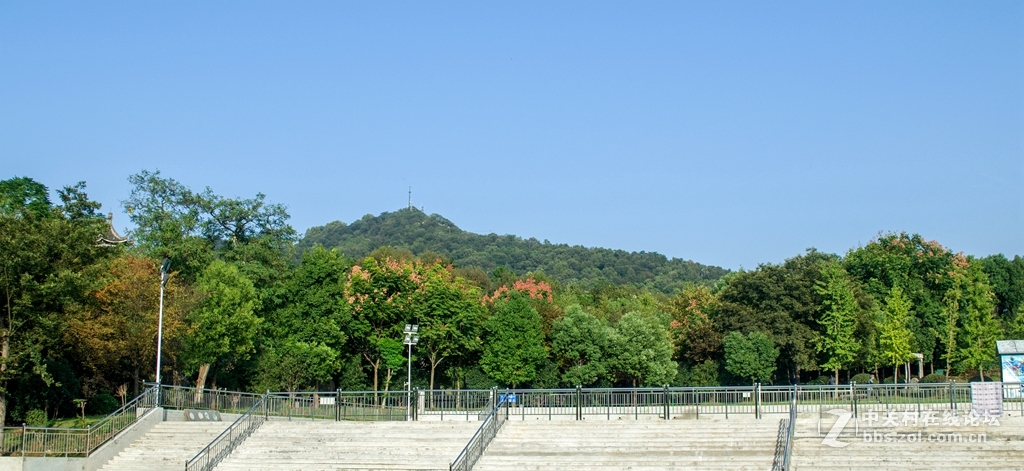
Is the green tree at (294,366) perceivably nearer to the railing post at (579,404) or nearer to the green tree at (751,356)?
the railing post at (579,404)

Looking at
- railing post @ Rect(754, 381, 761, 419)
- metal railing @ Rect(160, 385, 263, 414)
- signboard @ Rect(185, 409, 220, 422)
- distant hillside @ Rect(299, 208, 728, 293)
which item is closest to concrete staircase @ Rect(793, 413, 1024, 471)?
railing post @ Rect(754, 381, 761, 419)

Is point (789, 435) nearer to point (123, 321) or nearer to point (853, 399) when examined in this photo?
point (853, 399)

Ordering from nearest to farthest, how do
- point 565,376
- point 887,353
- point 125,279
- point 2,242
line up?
1. point 2,242
2. point 125,279
3. point 565,376
4. point 887,353

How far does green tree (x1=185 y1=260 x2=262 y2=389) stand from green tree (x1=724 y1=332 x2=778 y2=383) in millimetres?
25769

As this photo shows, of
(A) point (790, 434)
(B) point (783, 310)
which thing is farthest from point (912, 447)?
(B) point (783, 310)

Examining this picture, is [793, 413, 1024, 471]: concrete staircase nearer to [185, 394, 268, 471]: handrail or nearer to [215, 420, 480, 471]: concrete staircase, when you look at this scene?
[215, 420, 480, 471]: concrete staircase

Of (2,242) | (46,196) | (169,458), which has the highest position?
Answer: (46,196)

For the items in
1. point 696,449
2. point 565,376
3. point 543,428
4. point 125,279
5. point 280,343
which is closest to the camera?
point 696,449

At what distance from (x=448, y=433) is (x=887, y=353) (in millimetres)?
38472

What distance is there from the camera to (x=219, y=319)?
143 ft

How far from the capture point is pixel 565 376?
5381cm

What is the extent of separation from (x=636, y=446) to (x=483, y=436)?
4.07 metres

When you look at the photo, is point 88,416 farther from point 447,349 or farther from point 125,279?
point 447,349

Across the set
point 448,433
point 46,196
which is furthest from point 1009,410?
point 46,196
